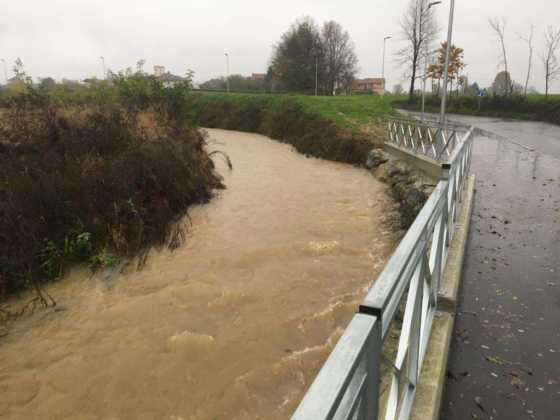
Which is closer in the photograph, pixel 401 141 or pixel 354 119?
pixel 401 141

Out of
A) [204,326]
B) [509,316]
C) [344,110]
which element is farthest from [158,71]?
[509,316]

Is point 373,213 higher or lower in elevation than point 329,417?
lower

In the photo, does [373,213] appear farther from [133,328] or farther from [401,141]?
[133,328]

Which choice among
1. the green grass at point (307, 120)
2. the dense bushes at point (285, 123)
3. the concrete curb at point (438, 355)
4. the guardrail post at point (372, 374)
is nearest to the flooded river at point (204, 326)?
the concrete curb at point (438, 355)

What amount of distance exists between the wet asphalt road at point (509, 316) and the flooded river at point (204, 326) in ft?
5.06

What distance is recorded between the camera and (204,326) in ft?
17.4

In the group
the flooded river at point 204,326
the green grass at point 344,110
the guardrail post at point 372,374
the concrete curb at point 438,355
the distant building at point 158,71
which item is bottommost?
the flooded river at point 204,326

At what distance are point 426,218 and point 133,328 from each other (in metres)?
4.20

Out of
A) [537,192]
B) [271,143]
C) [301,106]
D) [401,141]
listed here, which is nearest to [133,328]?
[537,192]

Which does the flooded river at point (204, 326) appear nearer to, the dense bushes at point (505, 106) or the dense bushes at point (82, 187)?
the dense bushes at point (82, 187)

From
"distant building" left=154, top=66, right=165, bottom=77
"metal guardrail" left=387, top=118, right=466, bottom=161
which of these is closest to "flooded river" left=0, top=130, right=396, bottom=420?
"metal guardrail" left=387, top=118, right=466, bottom=161

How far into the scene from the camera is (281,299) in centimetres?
584

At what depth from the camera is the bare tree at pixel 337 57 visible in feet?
169

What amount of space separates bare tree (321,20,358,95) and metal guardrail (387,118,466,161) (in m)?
38.9
